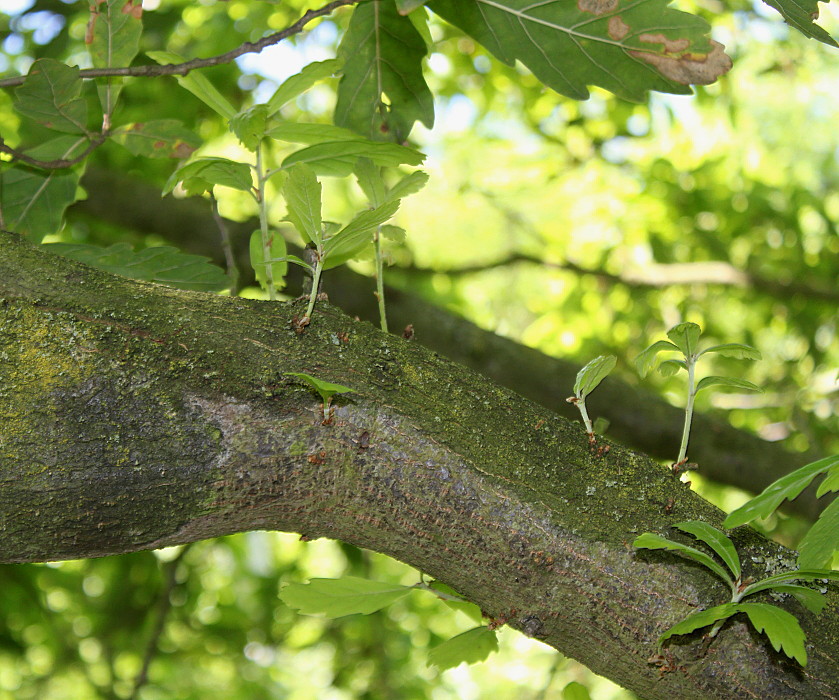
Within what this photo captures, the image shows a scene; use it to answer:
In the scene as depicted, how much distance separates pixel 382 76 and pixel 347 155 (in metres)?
0.38

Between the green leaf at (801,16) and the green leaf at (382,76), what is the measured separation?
0.64 meters

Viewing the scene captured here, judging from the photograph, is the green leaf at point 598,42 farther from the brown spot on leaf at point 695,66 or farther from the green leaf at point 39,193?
the green leaf at point 39,193

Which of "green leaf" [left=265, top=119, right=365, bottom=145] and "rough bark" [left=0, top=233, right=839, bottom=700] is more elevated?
"green leaf" [left=265, top=119, right=365, bottom=145]

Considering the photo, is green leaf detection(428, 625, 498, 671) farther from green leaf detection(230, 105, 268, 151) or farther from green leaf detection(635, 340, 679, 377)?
green leaf detection(230, 105, 268, 151)

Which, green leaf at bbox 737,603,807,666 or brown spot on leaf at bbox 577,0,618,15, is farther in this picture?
brown spot on leaf at bbox 577,0,618,15

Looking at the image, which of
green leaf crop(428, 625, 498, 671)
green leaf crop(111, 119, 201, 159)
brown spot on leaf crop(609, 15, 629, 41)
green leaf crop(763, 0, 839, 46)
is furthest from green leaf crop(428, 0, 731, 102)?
green leaf crop(428, 625, 498, 671)

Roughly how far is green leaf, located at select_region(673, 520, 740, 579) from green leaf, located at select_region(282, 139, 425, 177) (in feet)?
1.92

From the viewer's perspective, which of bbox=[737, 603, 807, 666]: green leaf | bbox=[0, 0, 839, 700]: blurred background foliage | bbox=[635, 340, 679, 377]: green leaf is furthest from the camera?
bbox=[0, 0, 839, 700]: blurred background foliage

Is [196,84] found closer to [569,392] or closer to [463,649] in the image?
[463,649]

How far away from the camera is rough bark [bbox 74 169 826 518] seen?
7.95 feet

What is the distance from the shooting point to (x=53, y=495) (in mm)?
750

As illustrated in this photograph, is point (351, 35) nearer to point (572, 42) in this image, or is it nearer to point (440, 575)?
point (572, 42)

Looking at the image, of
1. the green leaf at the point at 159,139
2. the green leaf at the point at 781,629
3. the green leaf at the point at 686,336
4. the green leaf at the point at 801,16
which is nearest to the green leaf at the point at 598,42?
the green leaf at the point at 801,16

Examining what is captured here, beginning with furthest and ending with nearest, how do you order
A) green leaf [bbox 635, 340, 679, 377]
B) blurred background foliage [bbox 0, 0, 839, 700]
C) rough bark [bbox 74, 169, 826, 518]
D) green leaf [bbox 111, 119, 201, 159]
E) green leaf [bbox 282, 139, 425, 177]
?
blurred background foliage [bbox 0, 0, 839, 700], rough bark [bbox 74, 169, 826, 518], green leaf [bbox 111, 119, 201, 159], green leaf [bbox 282, 139, 425, 177], green leaf [bbox 635, 340, 679, 377]
